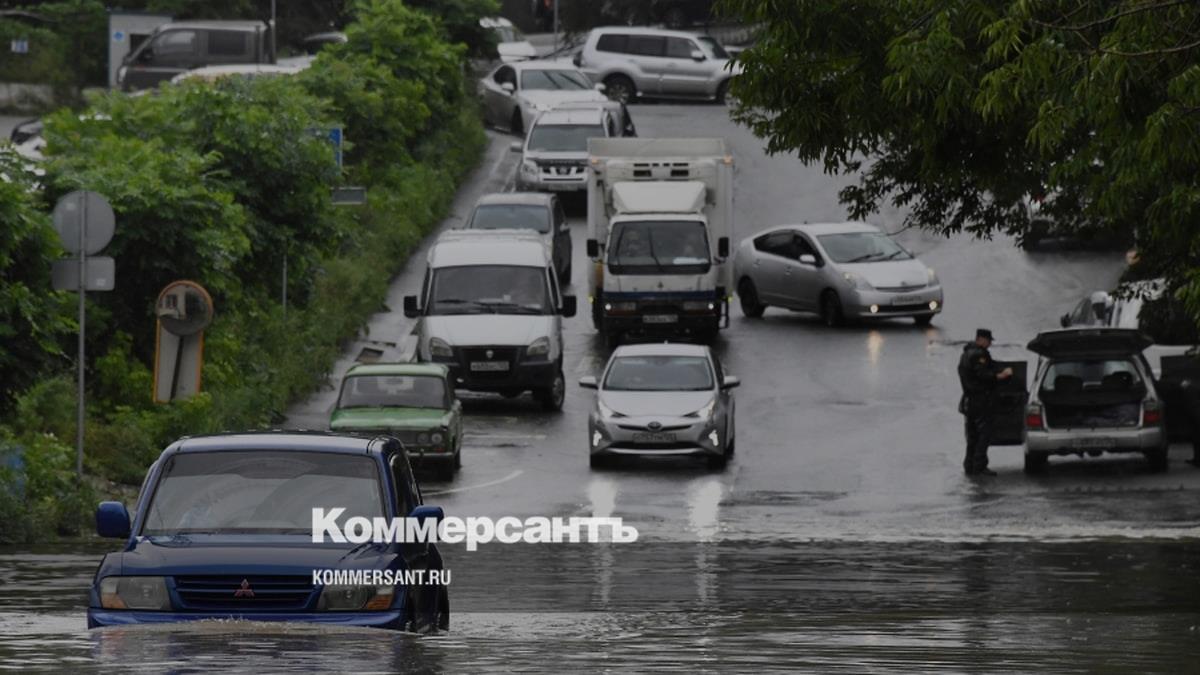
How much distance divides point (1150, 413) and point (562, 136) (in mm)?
23698

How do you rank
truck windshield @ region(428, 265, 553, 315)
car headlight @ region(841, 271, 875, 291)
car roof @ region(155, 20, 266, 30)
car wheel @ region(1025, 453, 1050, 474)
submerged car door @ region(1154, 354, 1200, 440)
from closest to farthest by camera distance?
car wheel @ region(1025, 453, 1050, 474)
submerged car door @ region(1154, 354, 1200, 440)
truck windshield @ region(428, 265, 553, 315)
car headlight @ region(841, 271, 875, 291)
car roof @ region(155, 20, 266, 30)

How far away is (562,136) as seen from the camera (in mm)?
49219

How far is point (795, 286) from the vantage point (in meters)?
39.6

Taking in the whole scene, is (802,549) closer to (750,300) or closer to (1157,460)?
(1157,460)

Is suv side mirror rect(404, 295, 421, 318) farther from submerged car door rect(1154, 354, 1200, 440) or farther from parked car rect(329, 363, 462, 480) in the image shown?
submerged car door rect(1154, 354, 1200, 440)

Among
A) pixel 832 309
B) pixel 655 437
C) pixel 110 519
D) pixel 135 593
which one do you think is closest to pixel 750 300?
pixel 832 309

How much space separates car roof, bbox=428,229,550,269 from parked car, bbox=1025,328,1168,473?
9.33m

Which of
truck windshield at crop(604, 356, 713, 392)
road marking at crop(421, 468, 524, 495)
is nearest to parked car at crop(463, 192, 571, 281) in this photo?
truck windshield at crop(604, 356, 713, 392)

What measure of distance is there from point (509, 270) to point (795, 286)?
723cm

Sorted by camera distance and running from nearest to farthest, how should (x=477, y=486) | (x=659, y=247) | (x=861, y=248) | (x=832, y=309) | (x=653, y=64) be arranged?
(x=477, y=486) → (x=659, y=247) → (x=832, y=309) → (x=861, y=248) → (x=653, y=64)

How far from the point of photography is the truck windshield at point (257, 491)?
11.9m

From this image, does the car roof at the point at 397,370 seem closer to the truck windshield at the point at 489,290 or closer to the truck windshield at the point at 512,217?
the truck windshield at the point at 489,290

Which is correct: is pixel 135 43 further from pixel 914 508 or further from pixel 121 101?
pixel 914 508

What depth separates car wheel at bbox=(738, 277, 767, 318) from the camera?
40.7 metres
